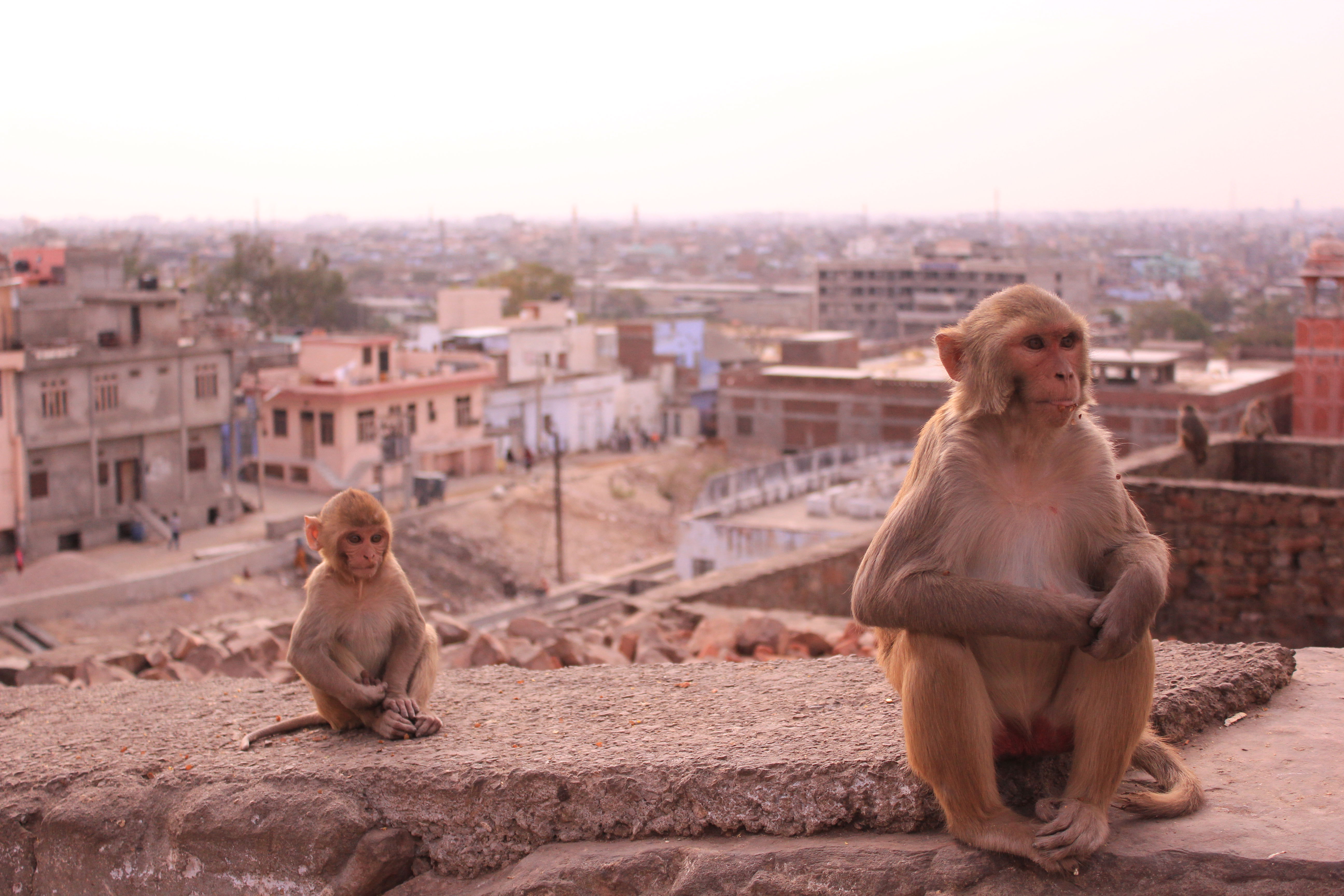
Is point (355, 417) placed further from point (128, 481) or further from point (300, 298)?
point (300, 298)

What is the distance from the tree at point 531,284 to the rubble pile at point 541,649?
58456 millimetres

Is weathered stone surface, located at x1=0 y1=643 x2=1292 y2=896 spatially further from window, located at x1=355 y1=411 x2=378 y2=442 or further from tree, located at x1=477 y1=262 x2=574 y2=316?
tree, located at x1=477 y1=262 x2=574 y2=316

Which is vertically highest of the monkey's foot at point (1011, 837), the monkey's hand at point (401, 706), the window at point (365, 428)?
the monkey's foot at point (1011, 837)

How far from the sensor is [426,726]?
179 inches

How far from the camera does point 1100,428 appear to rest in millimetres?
3367

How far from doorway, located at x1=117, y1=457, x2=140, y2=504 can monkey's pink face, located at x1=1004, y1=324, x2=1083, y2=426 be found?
99.8 ft

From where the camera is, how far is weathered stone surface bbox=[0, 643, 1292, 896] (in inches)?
150

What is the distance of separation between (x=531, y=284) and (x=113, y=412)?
41.5 meters

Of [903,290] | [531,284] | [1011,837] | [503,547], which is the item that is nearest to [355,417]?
[503,547]

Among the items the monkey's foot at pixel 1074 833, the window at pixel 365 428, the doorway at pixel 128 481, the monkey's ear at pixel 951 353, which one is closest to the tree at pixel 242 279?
the window at pixel 365 428

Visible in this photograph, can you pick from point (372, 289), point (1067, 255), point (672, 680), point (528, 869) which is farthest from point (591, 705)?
point (1067, 255)

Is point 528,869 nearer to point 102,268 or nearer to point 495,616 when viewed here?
point 495,616

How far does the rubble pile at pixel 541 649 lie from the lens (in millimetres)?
7559

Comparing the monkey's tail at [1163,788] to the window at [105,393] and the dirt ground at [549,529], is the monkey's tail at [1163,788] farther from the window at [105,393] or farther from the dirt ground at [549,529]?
the window at [105,393]
